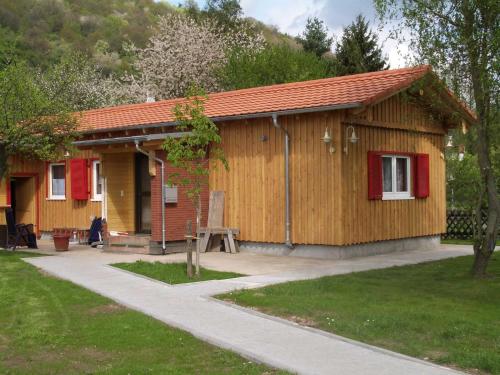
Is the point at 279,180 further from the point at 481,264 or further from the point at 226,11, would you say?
the point at 226,11

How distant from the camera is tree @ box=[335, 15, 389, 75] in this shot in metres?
36.4

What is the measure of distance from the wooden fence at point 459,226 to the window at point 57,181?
39.6 ft

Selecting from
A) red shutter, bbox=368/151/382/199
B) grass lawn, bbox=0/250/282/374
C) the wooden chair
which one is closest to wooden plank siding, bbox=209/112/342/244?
the wooden chair

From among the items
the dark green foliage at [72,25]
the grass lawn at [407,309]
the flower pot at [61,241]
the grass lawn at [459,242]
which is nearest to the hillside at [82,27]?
the dark green foliage at [72,25]

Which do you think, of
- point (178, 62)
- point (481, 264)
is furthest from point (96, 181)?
point (178, 62)

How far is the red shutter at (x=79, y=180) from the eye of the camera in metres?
18.6

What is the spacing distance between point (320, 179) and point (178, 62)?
2679 cm

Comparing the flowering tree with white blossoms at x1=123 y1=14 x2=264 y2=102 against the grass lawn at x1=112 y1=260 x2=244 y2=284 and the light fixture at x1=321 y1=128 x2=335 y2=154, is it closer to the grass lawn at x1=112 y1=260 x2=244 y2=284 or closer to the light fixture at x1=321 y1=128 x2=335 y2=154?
the light fixture at x1=321 y1=128 x2=335 y2=154

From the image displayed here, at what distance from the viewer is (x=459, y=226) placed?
20.3 meters

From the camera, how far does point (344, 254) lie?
551 inches

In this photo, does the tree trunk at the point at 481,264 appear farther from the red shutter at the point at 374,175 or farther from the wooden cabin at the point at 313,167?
the red shutter at the point at 374,175

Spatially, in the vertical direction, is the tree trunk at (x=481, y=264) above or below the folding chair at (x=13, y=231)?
below

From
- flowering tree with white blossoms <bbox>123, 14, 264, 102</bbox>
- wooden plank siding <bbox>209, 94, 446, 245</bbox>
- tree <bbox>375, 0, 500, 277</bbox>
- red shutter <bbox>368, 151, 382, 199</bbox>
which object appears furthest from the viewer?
flowering tree with white blossoms <bbox>123, 14, 264, 102</bbox>

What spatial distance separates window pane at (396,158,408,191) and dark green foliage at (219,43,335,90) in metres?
19.9
